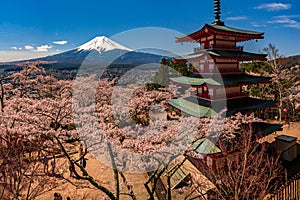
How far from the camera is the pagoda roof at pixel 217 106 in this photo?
938cm

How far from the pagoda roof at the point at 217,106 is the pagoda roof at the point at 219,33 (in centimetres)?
308

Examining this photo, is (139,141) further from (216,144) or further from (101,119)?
(216,144)

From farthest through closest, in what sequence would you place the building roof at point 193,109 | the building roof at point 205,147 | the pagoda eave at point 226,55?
the pagoda eave at point 226,55 < the building roof at point 193,109 < the building roof at point 205,147

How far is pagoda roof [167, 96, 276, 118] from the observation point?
9.38m

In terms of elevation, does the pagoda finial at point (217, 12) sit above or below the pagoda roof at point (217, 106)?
above

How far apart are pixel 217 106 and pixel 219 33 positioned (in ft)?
11.0

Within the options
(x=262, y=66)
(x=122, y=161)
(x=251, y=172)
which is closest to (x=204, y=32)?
(x=251, y=172)

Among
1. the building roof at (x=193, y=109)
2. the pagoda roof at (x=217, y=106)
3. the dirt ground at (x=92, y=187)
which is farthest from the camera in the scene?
the pagoda roof at (x=217, y=106)

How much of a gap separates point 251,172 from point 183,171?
116 inches

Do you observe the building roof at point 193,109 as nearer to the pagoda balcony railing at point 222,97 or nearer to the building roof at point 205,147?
the pagoda balcony railing at point 222,97

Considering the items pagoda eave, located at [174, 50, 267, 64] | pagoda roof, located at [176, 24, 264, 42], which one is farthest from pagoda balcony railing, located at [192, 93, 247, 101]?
pagoda roof, located at [176, 24, 264, 42]

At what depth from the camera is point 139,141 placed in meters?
6.20

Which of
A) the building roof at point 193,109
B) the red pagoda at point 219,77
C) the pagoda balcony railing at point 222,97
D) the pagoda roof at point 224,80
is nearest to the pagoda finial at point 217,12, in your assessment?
the red pagoda at point 219,77

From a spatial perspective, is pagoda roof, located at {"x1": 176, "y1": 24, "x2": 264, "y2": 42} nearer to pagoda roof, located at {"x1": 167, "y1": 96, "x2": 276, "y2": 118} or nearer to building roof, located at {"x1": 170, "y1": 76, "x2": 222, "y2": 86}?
building roof, located at {"x1": 170, "y1": 76, "x2": 222, "y2": 86}
